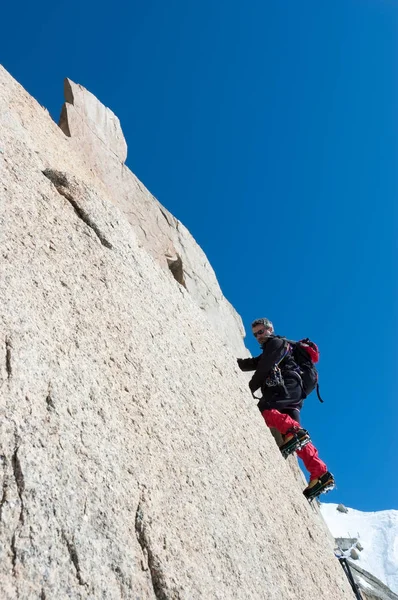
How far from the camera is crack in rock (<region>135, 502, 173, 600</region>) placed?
152 inches

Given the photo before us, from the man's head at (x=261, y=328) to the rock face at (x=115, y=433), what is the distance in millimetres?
1464

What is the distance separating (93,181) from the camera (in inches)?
364

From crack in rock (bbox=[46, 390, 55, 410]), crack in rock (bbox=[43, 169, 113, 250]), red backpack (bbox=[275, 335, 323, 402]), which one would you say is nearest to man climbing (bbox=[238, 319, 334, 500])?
red backpack (bbox=[275, 335, 323, 402])

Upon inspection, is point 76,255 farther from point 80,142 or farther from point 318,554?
point 80,142

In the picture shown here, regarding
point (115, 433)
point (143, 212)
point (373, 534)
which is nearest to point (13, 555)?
point (115, 433)

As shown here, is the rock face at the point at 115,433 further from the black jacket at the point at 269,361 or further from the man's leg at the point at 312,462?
the man's leg at the point at 312,462

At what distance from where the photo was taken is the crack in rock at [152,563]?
386 centimetres

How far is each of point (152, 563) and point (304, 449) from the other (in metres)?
4.94

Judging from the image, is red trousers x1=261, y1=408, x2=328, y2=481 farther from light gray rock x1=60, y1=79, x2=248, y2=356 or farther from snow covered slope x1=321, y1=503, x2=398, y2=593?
snow covered slope x1=321, y1=503, x2=398, y2=593

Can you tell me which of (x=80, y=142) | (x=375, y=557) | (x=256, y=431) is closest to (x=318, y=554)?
(x=256, y=431)

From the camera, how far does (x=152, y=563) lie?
3.95 metres

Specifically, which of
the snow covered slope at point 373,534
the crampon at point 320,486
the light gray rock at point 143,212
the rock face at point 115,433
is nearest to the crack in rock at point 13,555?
the rock face at point 115,433

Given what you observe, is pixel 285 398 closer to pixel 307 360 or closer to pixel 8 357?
pixel 307 360

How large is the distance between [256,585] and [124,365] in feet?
7.62
